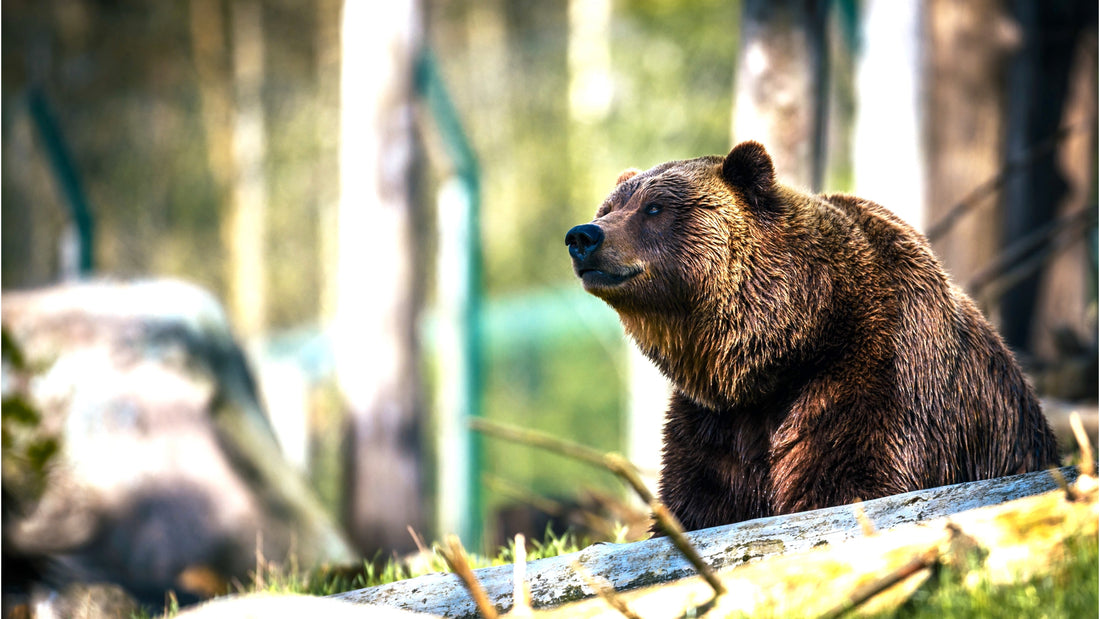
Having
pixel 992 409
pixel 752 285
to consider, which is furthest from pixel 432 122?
pixel 992 409

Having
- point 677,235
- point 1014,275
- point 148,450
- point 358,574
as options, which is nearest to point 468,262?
point 148,450

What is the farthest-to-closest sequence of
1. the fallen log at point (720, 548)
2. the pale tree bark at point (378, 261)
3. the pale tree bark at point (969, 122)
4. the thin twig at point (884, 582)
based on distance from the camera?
the pale tree bark at point (378, 261) < the pale tree bark at point (969, 122) < the fallen log at point (720, 548) < the thin twig at point (884, 582)

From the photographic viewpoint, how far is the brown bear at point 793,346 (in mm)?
3000

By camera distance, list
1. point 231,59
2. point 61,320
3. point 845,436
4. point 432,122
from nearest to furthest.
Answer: point 845,436, point 61,320, point 432,122, point 231,59

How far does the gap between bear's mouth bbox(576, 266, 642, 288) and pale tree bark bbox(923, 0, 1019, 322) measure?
4.25 meters

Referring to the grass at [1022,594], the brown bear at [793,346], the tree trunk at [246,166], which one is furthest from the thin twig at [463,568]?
the tree trunk at [246,166]

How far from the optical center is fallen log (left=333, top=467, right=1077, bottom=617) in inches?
102

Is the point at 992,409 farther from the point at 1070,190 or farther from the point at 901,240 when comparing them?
the point at 1070,190

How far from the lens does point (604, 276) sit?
3223 millimetres

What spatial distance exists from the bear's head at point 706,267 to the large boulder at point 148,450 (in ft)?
10.5

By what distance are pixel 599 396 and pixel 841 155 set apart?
339 inches

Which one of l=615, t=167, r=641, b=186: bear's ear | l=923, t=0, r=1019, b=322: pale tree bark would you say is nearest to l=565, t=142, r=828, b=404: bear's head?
l=615, t=167, r=641, b=186: bear's ear

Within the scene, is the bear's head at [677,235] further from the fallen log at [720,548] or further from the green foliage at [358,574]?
the green foliage at [358,574]

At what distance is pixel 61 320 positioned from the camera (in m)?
6.46
